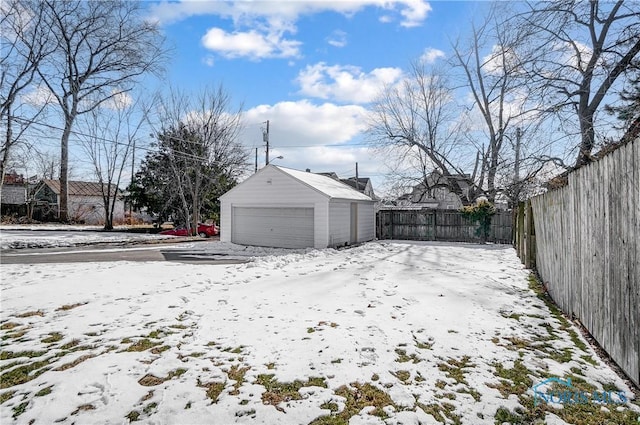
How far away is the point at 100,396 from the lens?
269 cm

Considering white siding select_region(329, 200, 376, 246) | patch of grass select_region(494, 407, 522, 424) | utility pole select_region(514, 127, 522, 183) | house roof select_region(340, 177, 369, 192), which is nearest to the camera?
patch of grass select_region(494, 407, 522, 424)

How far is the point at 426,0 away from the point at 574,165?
4205 millimetres

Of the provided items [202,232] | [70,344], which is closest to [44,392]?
[70,344]

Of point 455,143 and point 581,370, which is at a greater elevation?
point 455,143

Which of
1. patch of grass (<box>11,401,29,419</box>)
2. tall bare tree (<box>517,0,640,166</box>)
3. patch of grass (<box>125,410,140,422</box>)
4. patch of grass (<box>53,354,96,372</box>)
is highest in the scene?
tall bare tree (<box>517,0,640,166</box>)

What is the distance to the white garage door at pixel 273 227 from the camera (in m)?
13.6

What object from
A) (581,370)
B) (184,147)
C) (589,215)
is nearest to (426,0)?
(589,215)

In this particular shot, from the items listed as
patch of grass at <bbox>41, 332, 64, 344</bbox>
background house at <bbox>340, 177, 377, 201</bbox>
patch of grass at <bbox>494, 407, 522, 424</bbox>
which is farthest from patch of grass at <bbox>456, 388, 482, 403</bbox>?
background house at <bbox>340, 177, 377, 201</bbox>

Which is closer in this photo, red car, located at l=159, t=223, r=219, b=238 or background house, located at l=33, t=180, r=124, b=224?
red car, located at l=159, t=223, r=219, b=238

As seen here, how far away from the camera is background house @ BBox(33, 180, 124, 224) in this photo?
32531 millimetres

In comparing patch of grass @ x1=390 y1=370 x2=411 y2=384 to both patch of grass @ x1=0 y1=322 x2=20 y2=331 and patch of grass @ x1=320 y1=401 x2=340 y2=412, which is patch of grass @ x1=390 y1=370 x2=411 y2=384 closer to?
patch of grass @ x1=320 y1=401 x2=340 y2=412

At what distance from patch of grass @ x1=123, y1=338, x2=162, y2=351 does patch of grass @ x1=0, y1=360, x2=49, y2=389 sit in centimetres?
71

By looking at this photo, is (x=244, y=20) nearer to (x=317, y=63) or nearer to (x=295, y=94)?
(x=317, y=63)

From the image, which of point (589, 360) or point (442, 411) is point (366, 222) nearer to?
point (589, 360)
